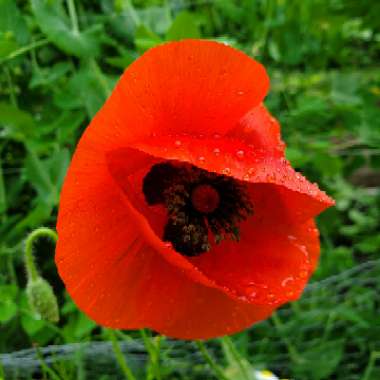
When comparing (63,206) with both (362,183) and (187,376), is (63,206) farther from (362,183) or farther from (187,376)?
(362,183)

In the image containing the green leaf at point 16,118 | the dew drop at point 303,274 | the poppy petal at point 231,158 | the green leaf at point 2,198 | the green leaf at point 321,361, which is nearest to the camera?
the poppy petal at point 231,158

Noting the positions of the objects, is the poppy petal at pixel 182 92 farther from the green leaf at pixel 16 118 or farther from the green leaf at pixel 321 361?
the green leaf at pixel 321 361

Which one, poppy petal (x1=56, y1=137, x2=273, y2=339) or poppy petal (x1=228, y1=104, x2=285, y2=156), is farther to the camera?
poppy petal (x1=228, y1=104, x2=285, y2=156)

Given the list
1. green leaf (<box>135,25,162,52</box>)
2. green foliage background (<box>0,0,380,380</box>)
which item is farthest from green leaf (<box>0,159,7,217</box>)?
green leaf (<box>135,25,162,52</box>)

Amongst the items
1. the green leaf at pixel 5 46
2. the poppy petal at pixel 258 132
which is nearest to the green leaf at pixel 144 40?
the green leaf at pixel 5 46

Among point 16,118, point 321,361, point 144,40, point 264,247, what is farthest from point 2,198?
point 264,247

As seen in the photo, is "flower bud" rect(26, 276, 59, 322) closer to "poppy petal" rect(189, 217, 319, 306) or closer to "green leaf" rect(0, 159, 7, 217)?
"poppy petal" rect(189, 217, 319, 306)
